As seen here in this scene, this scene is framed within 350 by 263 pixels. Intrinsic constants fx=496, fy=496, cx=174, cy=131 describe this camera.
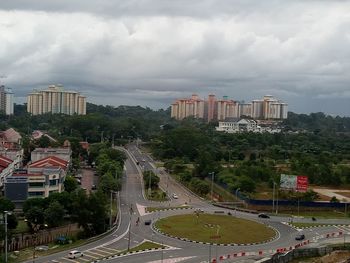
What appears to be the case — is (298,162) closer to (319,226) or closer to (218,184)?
(218,184)

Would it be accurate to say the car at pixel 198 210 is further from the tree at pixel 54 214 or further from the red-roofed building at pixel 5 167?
the red-roofed building at pixel 5 167

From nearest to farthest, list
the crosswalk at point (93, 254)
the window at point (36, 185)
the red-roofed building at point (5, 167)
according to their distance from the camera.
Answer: the crosswalk at point (93, 254) → the window at point (36, 185) → the red-roofed building at point (5, 167)

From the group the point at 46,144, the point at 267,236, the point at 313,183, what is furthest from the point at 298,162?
the point at 46,144

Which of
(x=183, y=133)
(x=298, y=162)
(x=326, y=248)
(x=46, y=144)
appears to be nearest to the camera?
(x=326, y=248)

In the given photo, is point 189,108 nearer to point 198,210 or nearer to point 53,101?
point 53,101

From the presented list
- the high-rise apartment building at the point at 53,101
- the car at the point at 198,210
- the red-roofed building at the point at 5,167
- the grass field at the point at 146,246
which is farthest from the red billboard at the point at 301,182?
the high-rise apartment building at the point at 53,101

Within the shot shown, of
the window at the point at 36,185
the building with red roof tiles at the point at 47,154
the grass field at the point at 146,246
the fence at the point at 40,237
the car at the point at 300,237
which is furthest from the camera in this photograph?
the building with red roof tiles at the point at 47,154

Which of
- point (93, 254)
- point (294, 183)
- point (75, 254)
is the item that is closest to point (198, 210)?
point (294, 183)
